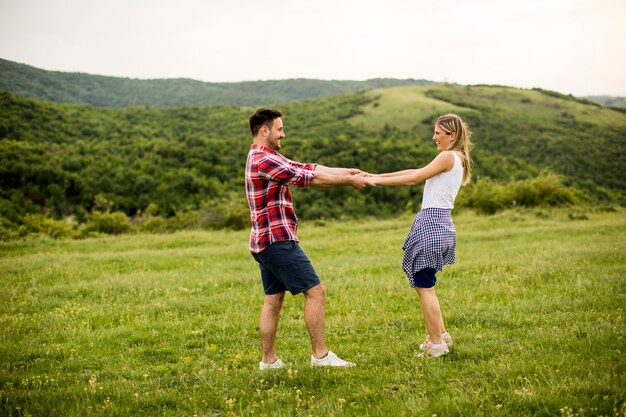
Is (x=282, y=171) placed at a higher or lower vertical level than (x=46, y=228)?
higher

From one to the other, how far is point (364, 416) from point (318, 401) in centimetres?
56

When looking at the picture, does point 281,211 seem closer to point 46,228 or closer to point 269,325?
point 269,325

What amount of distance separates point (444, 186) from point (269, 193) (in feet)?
6.57

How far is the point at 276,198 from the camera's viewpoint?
5277 millimetres

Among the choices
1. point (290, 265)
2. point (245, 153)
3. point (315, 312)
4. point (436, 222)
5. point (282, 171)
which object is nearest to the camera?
point (282, 171)

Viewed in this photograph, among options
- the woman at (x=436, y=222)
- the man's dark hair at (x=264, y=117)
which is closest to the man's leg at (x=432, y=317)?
the woman at (x=436, y=222)

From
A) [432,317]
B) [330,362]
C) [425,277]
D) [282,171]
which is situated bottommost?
[330,362]

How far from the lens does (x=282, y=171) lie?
5.08 meters

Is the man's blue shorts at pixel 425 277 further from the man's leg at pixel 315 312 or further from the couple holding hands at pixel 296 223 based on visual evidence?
the man's leg at pixel 315 312

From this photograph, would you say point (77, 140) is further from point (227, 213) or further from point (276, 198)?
point (276, 198)

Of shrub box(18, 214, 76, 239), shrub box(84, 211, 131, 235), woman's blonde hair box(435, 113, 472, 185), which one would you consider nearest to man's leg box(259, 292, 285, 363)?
woman's blonde hair box(435, 113, 472, 185)

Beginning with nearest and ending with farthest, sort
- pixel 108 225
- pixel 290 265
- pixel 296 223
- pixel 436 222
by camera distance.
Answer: pixel 290 265, pixel 296 223, pixel 436 222, pixel 108 225

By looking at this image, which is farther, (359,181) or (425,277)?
(425,277)

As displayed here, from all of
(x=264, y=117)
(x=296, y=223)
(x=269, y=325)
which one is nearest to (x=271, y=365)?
(x=269, y=325)
